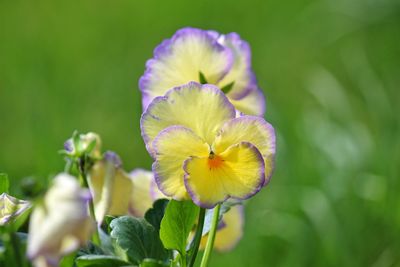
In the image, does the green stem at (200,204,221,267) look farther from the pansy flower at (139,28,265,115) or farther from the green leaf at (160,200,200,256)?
the pansy flower at (139,28,265,115)

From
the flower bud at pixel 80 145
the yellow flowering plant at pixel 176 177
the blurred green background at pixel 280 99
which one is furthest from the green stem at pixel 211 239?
the blurred green background at pixel 280 99

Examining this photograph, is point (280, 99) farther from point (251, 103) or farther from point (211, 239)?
point (211, 239)

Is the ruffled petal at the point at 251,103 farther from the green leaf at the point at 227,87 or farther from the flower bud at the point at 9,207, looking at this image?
the flower bud at the point at 9,207

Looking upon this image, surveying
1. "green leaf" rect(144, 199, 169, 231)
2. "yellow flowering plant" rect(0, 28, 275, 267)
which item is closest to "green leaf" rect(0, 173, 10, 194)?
"yellow flowering plant" rect(0, 28, 275, 267)

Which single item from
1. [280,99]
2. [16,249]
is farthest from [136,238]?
[280,99]

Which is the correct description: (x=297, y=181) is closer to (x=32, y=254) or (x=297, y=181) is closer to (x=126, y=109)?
(x=126, y=109)

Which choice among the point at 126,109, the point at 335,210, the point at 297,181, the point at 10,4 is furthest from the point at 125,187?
the point at 10,4
